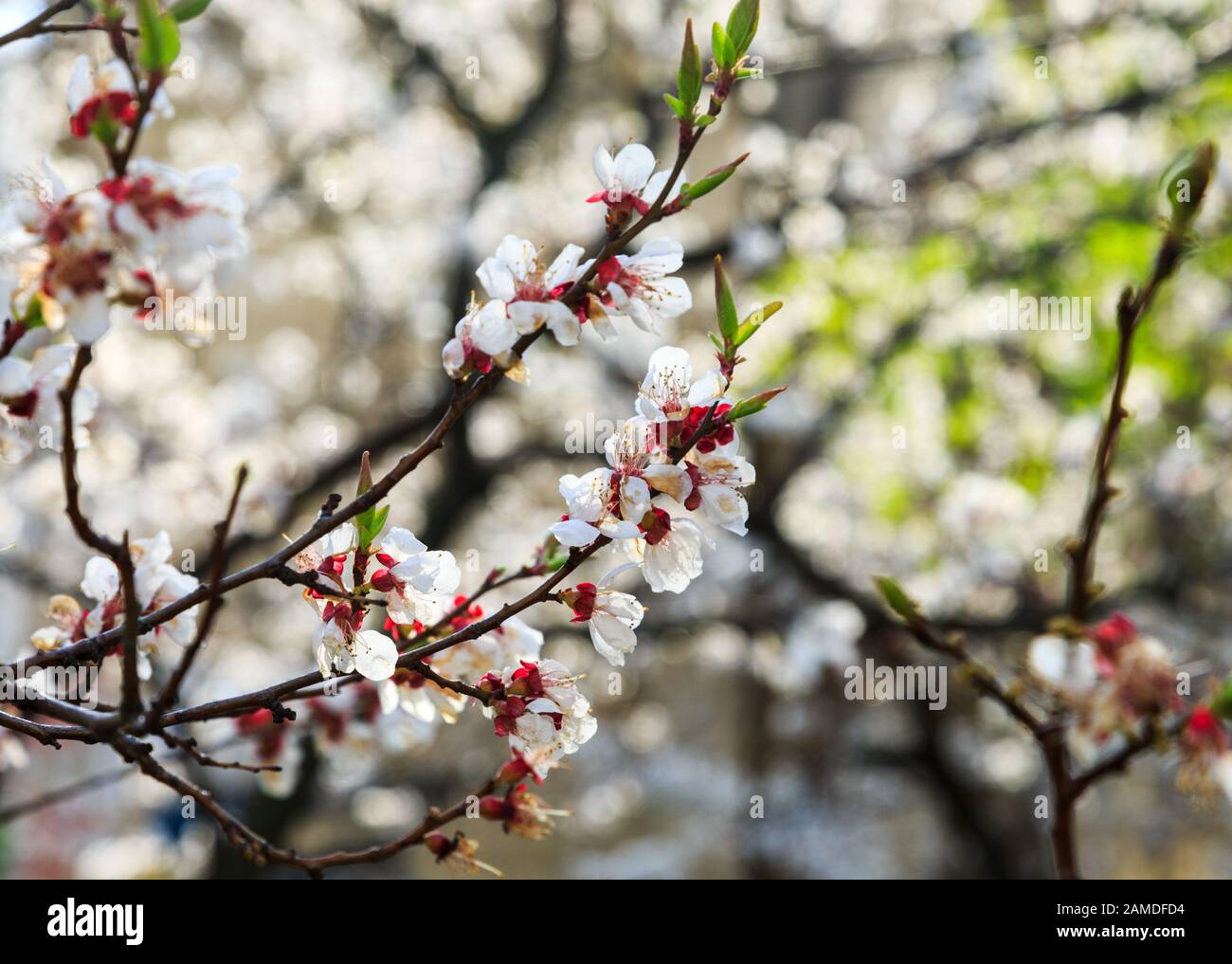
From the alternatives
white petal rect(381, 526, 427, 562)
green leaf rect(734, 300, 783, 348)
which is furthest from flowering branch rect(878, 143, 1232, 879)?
white petal rect(381, 526, 427, 562)

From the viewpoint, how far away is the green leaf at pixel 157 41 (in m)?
Result: 0.47

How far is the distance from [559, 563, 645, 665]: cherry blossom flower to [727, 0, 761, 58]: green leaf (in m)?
0.33

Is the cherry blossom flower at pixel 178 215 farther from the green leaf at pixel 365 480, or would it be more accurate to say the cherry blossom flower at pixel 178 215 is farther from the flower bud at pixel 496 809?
the flower bud at pixel 496 809

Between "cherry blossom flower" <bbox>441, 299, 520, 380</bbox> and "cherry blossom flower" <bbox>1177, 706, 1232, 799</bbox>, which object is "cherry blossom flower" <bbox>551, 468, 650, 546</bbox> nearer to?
"cherry blossom flower" <bbox>441, 299, 520, 380</bbox>

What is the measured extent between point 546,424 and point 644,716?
2802 mm

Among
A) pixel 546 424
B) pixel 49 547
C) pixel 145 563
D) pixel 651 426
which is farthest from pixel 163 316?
pixel 546 424

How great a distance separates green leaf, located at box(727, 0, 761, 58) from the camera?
0.60m

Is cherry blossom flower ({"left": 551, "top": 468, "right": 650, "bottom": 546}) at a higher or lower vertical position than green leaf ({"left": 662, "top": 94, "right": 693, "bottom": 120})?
lower

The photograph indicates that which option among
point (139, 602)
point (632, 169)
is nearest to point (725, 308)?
point (632, 169)

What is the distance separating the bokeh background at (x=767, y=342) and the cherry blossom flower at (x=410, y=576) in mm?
1576

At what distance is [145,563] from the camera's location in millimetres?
727

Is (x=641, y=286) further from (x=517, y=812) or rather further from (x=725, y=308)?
(x=517, y=812)

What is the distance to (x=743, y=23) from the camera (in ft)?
1.97
